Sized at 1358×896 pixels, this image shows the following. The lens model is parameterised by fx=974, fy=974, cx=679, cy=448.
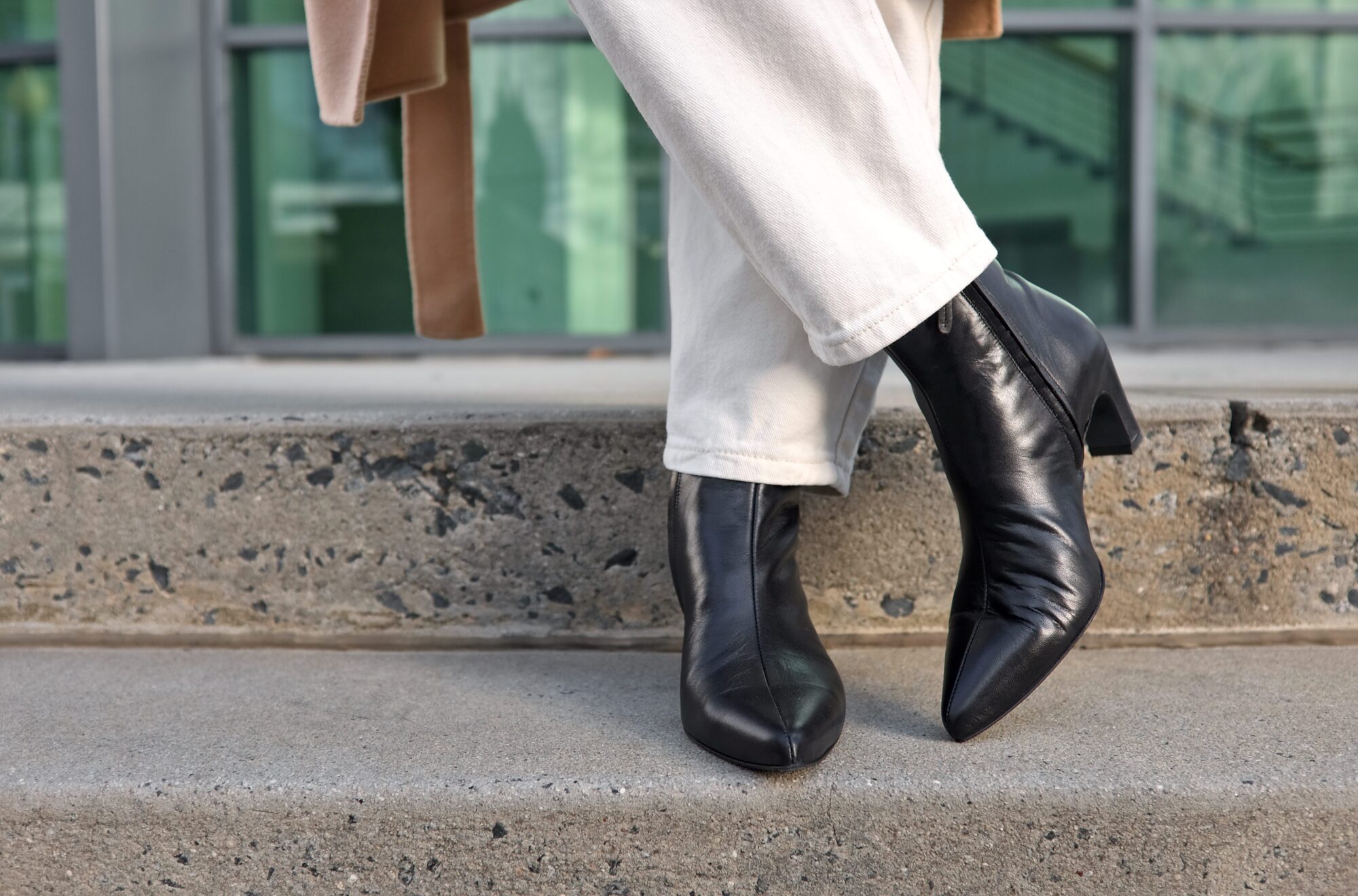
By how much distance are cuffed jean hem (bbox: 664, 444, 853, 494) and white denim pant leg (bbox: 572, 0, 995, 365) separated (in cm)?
11

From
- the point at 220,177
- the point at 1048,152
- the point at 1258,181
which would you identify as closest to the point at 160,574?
the point at 220,177

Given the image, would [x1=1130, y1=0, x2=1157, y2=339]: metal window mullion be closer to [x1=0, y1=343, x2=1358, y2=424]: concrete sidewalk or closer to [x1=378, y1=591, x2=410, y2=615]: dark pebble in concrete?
[x1=0, y1=343, x2=1358, y2=424]: concrete sidewalk

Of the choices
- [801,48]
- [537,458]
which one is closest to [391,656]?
[537,458]

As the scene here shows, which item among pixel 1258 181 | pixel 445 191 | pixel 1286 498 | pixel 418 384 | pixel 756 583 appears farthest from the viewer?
pixel 1258 181

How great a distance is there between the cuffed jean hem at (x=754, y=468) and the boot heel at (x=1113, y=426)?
220mm

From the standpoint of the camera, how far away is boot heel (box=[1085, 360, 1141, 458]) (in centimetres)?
82

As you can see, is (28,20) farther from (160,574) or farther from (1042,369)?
(1042,369)

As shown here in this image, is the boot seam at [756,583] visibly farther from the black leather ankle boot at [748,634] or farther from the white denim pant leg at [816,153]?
the white denim pant leg at [816,153]

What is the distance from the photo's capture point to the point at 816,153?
0.71 metres

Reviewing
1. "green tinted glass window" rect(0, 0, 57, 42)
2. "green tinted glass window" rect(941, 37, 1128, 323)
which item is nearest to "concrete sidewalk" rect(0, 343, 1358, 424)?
"green tinted glass window" rect(941, 37, 1128, 323)

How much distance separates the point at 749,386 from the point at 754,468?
0.22 feet

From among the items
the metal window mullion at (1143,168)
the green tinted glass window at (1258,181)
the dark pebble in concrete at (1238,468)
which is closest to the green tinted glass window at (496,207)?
the metal window mullion at (1143,168)

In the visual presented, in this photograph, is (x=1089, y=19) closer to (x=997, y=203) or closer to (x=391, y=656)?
(x=997, y=203)

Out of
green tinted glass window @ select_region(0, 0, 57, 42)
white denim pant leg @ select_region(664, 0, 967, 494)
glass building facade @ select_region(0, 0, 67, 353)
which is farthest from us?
glass building facade @ select_region(0, 0, 67, 353)
